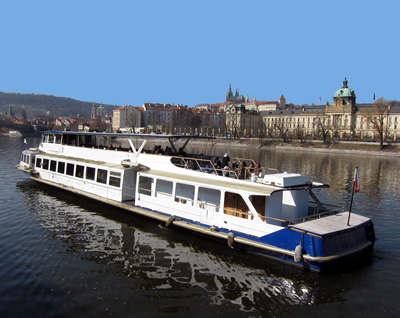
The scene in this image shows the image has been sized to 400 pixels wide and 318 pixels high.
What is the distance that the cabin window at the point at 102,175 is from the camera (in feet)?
65.4

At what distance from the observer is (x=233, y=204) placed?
1437cm

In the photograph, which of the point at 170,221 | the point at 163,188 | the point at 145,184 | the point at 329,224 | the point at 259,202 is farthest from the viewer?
the point at 145,184

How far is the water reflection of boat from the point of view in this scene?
1072 centimetres

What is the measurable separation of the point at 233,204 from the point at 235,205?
0.35ft

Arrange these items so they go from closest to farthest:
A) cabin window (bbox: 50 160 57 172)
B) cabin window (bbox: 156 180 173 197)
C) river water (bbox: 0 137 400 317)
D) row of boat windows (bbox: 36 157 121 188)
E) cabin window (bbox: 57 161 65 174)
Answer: river water (bbox: 0 137 400 317)
cabin window (bbox: 156 180 173 197)
row of boat windows (bbox: 36 157 121 188)
cabin window (bbox: 57 161 65 174)
cabin window (bbox: 50 160 57 172)

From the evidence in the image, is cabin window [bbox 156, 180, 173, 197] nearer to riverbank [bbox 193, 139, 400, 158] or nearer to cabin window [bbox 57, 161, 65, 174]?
cabin window [bbox 57, 161, 65, 174]

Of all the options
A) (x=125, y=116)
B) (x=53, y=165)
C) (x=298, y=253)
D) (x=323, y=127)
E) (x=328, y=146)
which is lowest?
(x=298, y=253)

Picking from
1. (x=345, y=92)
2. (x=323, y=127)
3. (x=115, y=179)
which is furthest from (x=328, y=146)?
(x=115, y=179)

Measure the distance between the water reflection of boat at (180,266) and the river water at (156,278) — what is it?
0.12 feet

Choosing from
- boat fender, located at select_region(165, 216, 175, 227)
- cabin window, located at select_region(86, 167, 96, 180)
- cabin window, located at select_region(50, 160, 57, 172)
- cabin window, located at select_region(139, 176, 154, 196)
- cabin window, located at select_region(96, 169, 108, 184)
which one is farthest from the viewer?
cabin window, located at select_region(50, 160, 57, 172)

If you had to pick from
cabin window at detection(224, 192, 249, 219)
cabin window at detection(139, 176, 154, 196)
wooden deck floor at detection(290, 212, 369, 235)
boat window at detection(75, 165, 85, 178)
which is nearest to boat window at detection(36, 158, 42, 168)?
boat window at detection(75, 165, 85, 178)

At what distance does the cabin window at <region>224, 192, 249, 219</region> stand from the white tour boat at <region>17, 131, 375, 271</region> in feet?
0.14

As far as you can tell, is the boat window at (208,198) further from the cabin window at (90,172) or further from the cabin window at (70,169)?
the cabin window at (70,169)

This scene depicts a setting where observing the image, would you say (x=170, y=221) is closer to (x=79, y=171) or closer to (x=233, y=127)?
(x=79, y=171)
